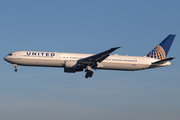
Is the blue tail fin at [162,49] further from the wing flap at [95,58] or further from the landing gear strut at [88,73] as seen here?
the landing gear strut at [88,73]

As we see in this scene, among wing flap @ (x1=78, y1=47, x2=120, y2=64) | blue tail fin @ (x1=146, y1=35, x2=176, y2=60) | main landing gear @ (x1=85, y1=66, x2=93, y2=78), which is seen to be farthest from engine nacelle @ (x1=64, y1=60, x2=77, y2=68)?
blue tail fin @ (x1=146, y1=35, x2=176, y2=60)

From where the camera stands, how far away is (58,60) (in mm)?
53750

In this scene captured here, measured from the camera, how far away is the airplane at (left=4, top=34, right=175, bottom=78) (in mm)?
53375

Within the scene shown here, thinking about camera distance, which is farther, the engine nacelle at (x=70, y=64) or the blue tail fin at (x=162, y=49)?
the blue tail fin at (x=162, y=49)

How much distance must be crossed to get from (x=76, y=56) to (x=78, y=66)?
2087 millimetres

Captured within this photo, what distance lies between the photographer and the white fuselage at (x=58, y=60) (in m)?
53.6

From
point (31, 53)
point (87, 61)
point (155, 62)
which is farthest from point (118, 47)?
point (31, 53)

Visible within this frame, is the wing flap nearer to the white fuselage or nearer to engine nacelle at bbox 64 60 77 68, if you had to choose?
engine nacelle at bbox 64 60 77 68

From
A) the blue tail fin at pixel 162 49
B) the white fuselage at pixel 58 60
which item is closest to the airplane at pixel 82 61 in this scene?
the white fuselage at pixel 58 60

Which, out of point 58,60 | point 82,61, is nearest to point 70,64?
point 82,61

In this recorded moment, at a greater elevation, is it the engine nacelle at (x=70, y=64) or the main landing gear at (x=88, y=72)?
the engine nacelle at (x=70, y=64)

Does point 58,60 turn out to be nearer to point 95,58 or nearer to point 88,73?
point 88,73

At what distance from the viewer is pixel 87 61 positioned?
175ft

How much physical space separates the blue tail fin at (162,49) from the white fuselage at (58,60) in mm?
3747
